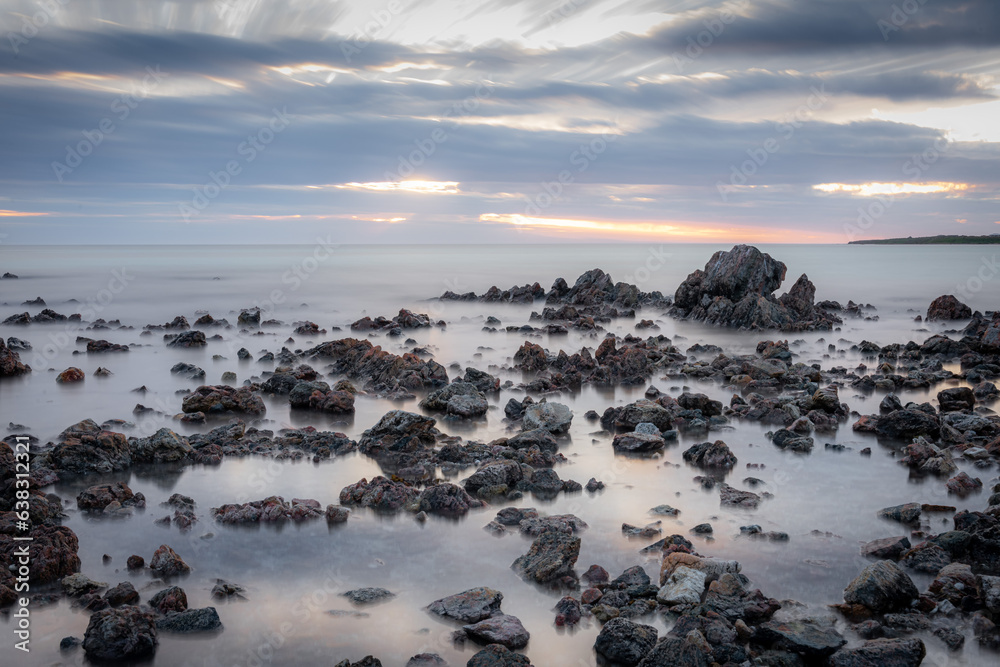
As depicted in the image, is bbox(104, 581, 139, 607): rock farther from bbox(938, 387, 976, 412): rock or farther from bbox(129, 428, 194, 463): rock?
bbox(938, 387, 976, 412): rock

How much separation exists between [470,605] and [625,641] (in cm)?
196

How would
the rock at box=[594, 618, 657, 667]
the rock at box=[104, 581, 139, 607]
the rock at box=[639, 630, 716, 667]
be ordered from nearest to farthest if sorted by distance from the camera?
the rock at box=[639, 630, 716, 667] → the rock at box=[594, 618, 657, 667] → the rock at box=[104, 581, 139, 607]

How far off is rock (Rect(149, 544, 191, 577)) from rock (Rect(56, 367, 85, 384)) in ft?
50.4

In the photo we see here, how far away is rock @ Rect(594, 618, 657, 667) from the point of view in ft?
24.5

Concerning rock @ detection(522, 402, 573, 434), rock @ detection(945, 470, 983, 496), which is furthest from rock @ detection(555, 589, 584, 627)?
rock @ detection(945, 470, 983, 496)

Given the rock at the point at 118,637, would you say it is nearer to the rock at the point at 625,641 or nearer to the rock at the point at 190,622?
the rock at the point at 190,622

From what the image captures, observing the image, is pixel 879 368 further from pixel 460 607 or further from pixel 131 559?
pixel 131 559

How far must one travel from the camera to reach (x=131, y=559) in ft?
31.1

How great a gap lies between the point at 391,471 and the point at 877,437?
11049mm

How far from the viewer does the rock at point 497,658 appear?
23.4 feet

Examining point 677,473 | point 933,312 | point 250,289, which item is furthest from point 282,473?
point 250,289

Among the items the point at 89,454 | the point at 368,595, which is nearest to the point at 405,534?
the point at 368,595

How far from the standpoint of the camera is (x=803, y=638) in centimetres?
748

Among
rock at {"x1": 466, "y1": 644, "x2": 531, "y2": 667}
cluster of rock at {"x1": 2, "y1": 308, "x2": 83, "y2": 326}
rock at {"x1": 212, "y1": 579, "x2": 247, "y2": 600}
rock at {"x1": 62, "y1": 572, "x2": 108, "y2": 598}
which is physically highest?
cluster of rock at {"x1": 2, "y1": 308, "x2": 83, "y2": 326}
